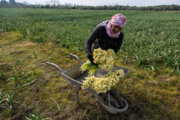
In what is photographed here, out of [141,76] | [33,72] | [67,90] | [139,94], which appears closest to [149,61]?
[141,76]

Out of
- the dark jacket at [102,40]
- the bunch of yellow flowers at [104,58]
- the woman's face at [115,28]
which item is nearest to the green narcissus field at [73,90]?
the bunch of yellow flowers at [104,58]

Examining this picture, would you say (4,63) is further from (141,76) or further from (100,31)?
(141,76)

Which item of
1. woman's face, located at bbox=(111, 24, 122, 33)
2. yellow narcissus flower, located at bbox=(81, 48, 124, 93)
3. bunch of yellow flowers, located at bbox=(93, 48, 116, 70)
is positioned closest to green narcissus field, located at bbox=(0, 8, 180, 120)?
yellow narcissus flower, located at bbox=(81, 48, 124, 93)

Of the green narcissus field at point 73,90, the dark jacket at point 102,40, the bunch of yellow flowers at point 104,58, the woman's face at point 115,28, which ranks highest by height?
the woman's face at point 115,28

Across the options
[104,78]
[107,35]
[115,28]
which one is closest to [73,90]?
[104,78]

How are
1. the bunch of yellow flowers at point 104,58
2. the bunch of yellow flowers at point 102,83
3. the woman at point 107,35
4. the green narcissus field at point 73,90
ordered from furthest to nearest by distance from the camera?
the green narcissus field at point 73,90 < the woman at point 107,35 < the bunch of yellow flowers at point 104,58 < the bunch of yellow flowers at point 102,83

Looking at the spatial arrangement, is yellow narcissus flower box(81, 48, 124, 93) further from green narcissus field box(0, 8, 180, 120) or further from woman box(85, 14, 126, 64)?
green narcissus field box(0, 8, 180, 120)

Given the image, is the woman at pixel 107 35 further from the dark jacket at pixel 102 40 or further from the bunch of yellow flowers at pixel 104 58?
the bunch of yellow flowers at pixel 104 58

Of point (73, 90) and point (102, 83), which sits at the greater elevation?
point (102, 83)

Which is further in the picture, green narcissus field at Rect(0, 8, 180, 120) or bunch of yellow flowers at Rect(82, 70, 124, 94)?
green narcissus field at Rect(0, 8, 180, 120)

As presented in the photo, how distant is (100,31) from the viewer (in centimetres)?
279

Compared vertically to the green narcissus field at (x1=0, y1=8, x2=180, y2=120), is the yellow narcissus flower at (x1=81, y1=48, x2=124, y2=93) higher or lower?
higher

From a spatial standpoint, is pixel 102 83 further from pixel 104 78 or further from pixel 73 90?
pixel 73 90

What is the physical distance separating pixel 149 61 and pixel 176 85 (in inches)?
52.1
